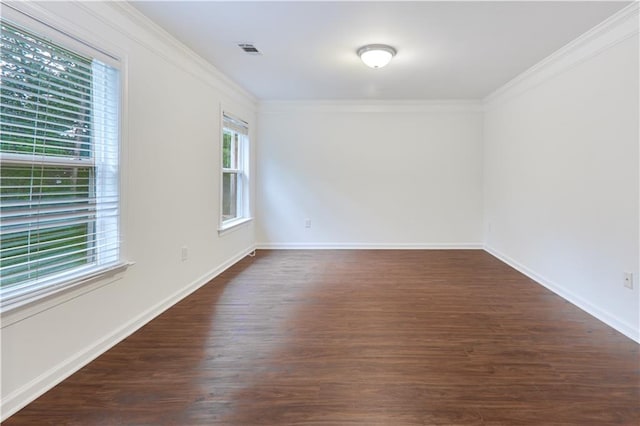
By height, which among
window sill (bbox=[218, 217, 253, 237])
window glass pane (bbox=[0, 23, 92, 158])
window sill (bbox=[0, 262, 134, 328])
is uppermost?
window glass pane (bbox=[0, 23, 92, 158])

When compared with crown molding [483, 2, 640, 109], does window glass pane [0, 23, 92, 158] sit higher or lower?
lower

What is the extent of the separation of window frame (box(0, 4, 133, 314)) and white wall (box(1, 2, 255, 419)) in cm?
2

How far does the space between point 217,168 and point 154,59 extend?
150 centimetres

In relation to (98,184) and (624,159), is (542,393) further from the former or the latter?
(98,184)

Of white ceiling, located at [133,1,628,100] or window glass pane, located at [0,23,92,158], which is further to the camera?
white ceiling, located at [133,1,628,100]

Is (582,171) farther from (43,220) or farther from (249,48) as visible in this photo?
(43,220)

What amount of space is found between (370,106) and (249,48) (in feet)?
8.99

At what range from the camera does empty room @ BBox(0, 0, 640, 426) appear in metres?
1.75

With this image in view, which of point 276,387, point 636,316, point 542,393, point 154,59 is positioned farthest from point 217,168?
point 636,316

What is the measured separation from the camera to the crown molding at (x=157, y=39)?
7.39 ft

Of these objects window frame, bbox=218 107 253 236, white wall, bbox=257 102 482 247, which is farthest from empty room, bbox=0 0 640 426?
white wall, bbox=257 102 482 247

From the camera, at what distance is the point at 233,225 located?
4598mm

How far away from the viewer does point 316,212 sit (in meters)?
5.72

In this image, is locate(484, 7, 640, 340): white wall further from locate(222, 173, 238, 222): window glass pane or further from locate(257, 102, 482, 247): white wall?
locate(222, 173, 238, 222): window glass pane
